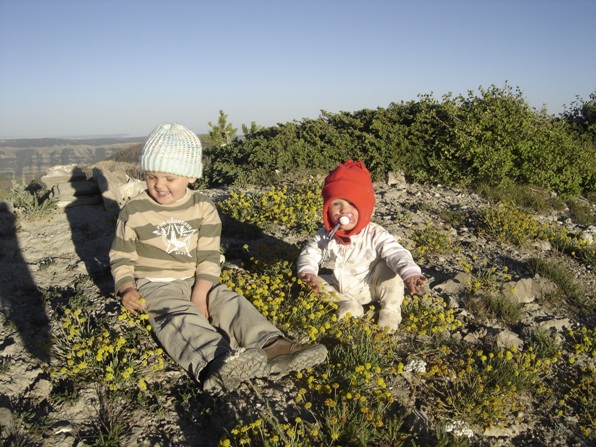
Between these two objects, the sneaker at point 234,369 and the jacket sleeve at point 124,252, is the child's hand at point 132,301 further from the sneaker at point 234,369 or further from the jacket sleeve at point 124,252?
the sneaker at point 234,369

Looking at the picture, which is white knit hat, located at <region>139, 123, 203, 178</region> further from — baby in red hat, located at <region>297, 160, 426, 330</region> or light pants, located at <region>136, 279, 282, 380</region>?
baby in red hat, located at <region>297, 160, 426, 330</region>

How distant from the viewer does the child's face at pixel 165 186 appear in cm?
383

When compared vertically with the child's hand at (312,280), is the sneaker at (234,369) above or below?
below

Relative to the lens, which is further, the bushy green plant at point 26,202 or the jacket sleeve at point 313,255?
the bushy green plant at point 26,202

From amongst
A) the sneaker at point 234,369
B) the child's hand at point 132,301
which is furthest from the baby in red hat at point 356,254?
the child's hand at point 132,301

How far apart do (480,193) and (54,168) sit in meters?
8.29

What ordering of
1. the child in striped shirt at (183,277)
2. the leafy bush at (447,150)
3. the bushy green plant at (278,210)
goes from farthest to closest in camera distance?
the leafy bush at (447,150), the bushy green plant at (278,210), the child in striped shirt at (183,277)

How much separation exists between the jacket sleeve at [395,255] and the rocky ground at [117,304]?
870 millimetres

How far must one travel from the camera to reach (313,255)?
4191mm

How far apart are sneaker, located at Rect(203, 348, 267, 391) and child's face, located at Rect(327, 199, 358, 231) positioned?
140 centimetres

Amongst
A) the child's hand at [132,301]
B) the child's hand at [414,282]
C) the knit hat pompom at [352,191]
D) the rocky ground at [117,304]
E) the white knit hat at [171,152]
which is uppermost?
the white knit hat at [171,152]

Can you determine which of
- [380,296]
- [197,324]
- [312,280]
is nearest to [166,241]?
[197,324]

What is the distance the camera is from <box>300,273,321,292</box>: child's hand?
388 cm

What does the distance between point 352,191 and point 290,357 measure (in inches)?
57.0
